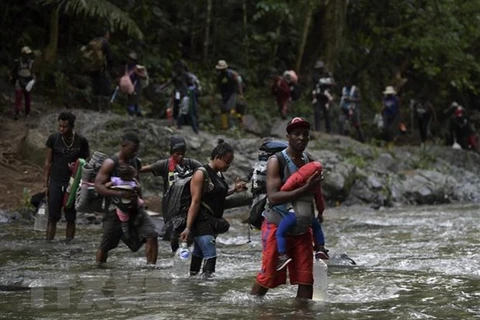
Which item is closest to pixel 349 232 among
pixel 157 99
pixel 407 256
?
pixel 407 256

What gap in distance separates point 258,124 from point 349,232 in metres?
10.3

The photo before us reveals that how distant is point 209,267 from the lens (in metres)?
8.98

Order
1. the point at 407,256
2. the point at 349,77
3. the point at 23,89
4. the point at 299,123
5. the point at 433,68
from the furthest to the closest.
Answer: the point at 349,77, the point at 433,68, the point at 23,89, the point at 407,256, the point at 299,123

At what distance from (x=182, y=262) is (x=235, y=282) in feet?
2.09

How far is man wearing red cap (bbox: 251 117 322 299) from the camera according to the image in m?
7.14

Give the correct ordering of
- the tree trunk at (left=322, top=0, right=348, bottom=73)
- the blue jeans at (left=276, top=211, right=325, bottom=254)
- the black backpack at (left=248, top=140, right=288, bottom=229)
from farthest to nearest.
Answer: the tree trunk at (left=322, top=0, right=348, bottom=73) < the black backpack at (left=248, top=140, right=288, bottom=229) < the blue jeans at (left=276, top=211, right=325, bottom=254)

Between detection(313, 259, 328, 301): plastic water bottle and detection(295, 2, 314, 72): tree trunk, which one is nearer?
detection(313, 259, 328, 301): plastic water bottle

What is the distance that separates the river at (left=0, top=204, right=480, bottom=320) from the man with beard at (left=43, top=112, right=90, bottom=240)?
56 cm

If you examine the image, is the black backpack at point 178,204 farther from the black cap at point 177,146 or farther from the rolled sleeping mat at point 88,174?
the rolled sleeping mat at point 88,174

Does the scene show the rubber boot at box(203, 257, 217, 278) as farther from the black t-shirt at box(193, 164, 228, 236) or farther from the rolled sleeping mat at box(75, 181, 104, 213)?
the rolled sleeping mat at box(75, 181, 104, 213)

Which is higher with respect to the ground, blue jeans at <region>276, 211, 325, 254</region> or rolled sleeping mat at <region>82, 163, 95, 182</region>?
rolled sleeping mat at <region>82, 163, 95, 182</region>

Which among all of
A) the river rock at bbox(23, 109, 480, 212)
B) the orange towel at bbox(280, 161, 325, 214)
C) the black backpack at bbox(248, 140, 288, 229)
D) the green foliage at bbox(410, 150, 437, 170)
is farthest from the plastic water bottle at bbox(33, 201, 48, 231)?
the green foliage at bbox(410, 150, 437, 170)

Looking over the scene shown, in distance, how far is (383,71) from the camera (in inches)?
1284

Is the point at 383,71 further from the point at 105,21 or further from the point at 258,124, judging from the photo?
the point at 105,21
